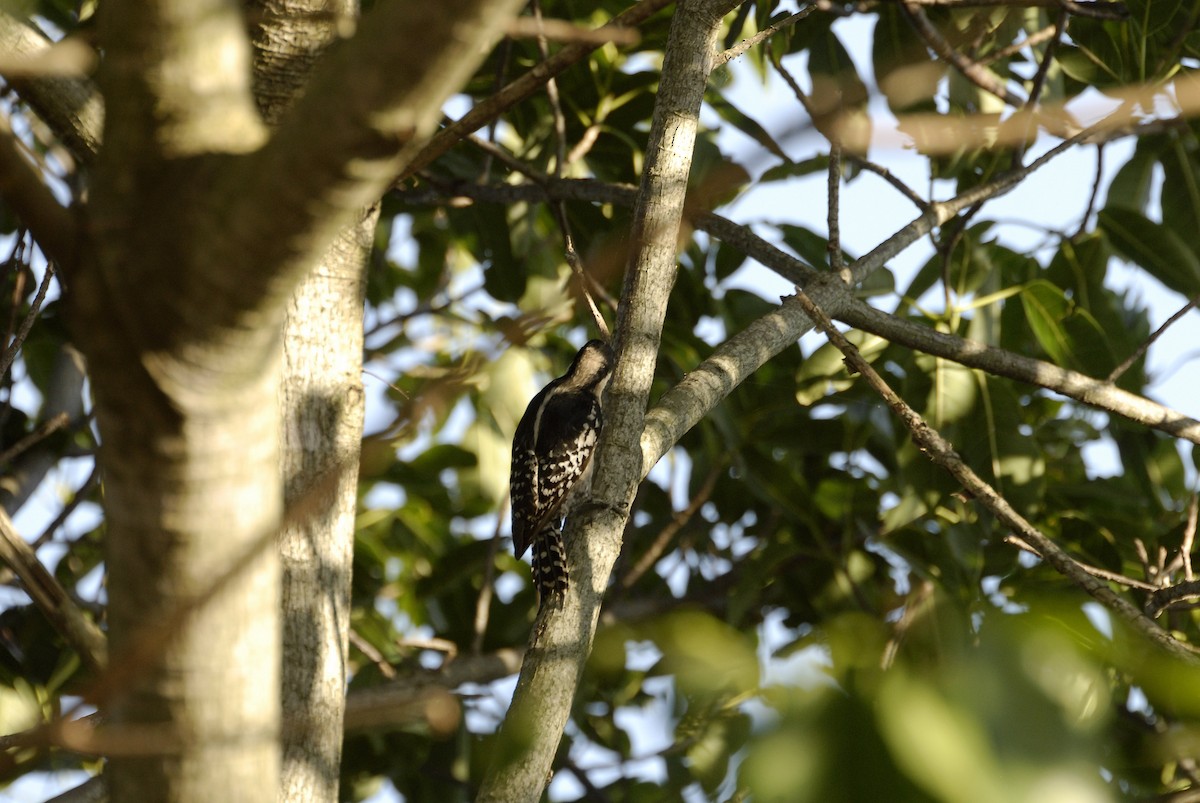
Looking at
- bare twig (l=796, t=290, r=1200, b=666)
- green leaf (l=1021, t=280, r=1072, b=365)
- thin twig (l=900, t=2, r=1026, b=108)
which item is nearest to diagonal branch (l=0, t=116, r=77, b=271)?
bare twig (l=796, t=290, r=1200, b=666)

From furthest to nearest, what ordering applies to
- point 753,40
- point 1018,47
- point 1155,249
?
point 1155,249 < point 1018,47 < point 753,40

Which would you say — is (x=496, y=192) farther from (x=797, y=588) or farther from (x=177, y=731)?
(x=177, y=731)

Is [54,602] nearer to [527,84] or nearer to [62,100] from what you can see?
[527,84]

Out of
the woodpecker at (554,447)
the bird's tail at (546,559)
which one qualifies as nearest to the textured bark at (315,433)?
the bird's tail at (546,559)

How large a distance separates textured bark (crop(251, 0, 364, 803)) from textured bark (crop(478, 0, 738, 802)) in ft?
1.32

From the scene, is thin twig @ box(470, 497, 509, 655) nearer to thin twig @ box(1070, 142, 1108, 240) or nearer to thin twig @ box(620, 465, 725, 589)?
thin twig @ box(620, 465, 725, 589)

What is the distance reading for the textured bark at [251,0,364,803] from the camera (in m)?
2.13

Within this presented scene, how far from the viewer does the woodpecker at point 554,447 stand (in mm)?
4719

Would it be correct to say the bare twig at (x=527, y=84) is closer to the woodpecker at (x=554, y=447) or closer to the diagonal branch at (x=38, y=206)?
the diagonal branch at (x=38, y=206)

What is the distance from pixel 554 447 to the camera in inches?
197

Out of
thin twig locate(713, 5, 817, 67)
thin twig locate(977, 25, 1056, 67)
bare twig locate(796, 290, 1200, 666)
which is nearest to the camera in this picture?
bare twig locate(796, 290, 1200, 666)

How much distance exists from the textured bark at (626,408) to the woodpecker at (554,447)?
2.01 metres

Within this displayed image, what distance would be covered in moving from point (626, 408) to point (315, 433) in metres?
→ 0.68

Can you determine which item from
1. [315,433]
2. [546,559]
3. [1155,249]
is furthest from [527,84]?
[1155,249]
